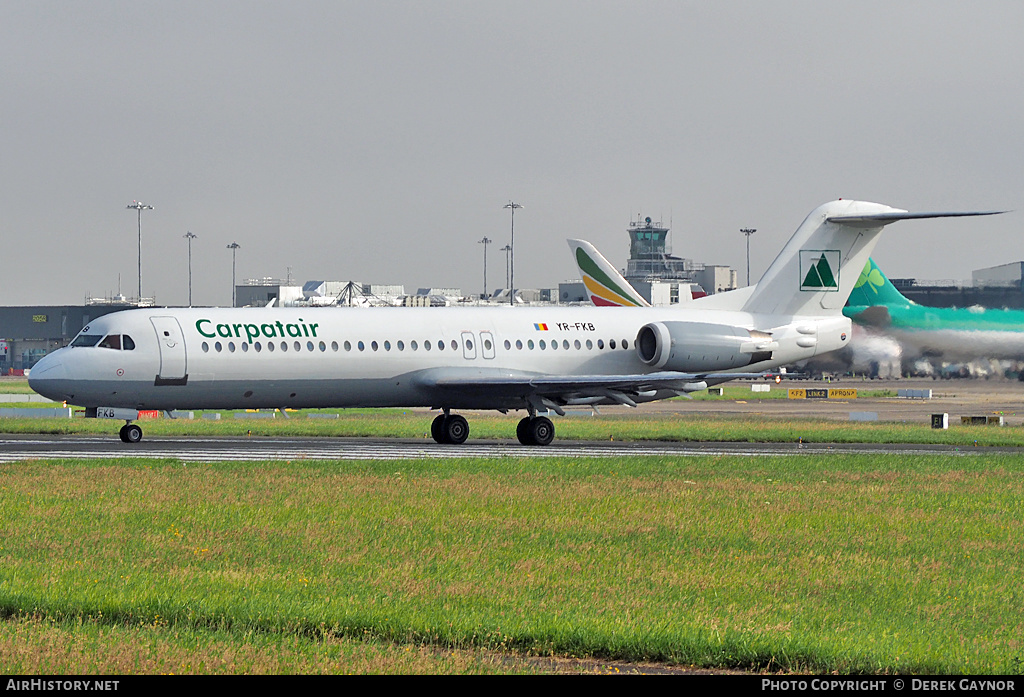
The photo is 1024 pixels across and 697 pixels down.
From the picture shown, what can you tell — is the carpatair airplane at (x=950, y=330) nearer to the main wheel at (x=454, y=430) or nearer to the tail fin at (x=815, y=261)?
the tail fin at (x=815, y=261)

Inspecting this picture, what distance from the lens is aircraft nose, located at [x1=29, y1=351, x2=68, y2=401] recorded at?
3606 cm

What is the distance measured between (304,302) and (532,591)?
484 ft

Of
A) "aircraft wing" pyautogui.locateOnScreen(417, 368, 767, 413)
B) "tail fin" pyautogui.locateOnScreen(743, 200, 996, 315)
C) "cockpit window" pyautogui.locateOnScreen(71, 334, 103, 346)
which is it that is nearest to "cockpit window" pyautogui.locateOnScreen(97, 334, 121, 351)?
"cockpit window" pyautogui.locateOnScreen(71, 334, 103, 346)

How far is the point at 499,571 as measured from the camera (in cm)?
1559

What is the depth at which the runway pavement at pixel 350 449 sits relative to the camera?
33219 millimetres

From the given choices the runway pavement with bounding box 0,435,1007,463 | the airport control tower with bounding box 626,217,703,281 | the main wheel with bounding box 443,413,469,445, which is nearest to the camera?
the runway pavement with bounding box 0,435,1007,463

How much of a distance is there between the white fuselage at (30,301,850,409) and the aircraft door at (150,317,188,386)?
0.03 meters

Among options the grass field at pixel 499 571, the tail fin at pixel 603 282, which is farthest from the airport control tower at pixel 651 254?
the grass field at pixel 499 571

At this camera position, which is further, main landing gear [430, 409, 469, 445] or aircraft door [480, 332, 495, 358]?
aircraft door [480, 332, 495, 358]

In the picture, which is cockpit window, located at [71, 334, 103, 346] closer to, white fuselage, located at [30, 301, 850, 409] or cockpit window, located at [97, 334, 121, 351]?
white fuselage, located at [30, 301, 850, 409]

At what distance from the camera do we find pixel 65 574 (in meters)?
15.3

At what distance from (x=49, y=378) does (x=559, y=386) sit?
13.8 metres

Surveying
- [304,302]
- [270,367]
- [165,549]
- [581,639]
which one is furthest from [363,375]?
[304,302]
